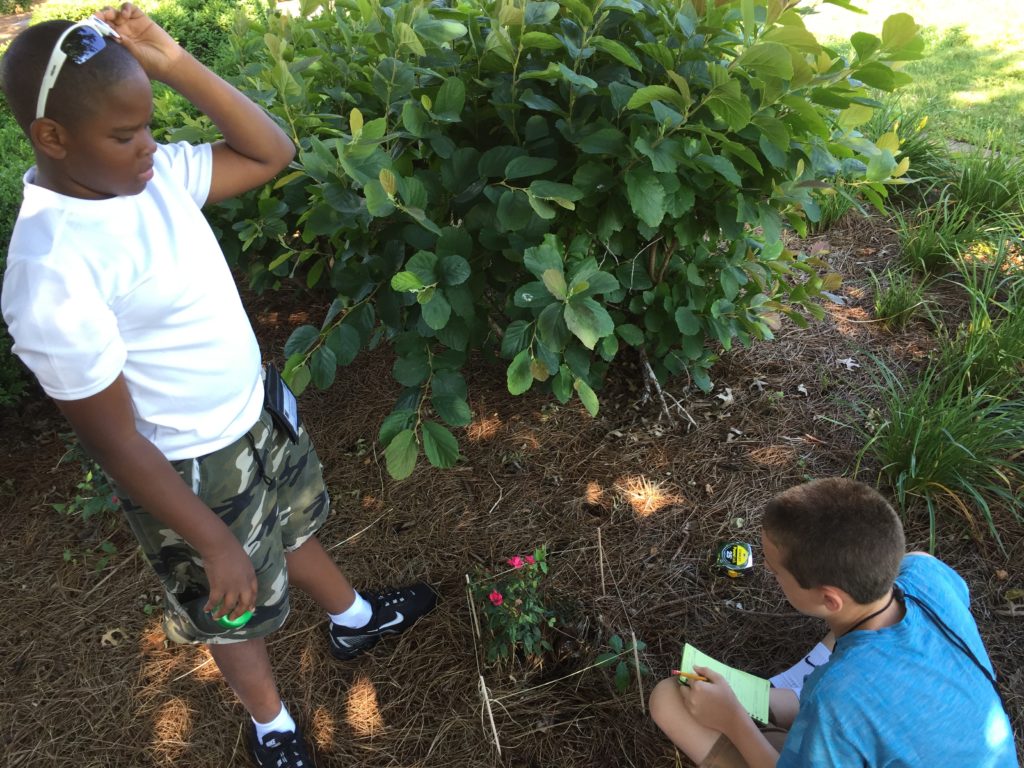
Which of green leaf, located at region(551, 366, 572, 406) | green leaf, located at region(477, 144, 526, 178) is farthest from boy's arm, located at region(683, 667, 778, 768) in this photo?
green leaf, located at region(477, 144, 526, 178)

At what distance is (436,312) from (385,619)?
1.00 meters

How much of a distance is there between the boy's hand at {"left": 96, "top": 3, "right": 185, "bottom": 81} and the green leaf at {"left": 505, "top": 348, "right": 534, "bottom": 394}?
103 cm

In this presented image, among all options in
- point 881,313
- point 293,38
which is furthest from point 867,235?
point 293,38

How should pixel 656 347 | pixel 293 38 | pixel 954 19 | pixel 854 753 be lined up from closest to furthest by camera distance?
pixel 854 753
pixel 293 38
pixel 656 347
pixel 954 19

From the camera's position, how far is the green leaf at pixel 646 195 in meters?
1.84

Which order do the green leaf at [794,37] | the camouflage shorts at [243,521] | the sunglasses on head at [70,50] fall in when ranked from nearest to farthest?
the sunglasses on head at [70,50]
the camouflage shorts at [243,521]
the green leaf at [794,37]

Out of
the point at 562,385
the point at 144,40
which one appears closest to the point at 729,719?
the point at 562,385

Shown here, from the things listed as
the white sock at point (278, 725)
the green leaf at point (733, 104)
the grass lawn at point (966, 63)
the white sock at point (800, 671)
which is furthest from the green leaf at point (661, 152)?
the grass lawn at point (966, 63)

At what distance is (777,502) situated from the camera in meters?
1.66

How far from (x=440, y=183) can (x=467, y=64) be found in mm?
361

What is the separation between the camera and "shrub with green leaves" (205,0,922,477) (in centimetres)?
175

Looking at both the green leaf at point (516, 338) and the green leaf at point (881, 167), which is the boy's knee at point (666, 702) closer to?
the green leaf at point (516, 338)

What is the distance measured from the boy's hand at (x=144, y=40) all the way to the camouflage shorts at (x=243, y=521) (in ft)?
2.51

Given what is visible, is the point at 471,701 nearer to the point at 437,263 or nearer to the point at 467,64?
the point at 437,263
